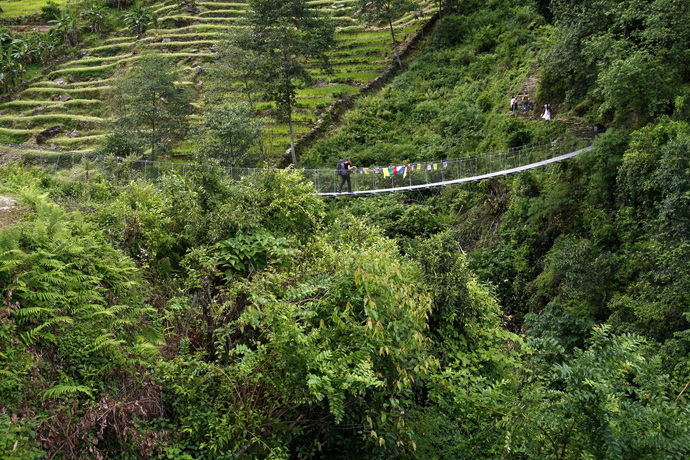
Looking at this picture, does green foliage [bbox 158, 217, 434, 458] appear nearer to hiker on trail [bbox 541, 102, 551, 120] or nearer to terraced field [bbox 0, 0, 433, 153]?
hiker on trail [bbox 541, 102, 551, 120]

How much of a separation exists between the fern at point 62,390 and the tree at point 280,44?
21237mm

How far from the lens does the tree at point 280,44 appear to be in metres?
24.7

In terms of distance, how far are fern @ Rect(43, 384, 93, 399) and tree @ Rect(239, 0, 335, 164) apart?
2124cm

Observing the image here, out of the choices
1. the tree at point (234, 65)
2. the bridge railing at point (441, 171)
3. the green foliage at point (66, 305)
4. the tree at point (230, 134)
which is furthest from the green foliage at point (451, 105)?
the green foliage at point (66, 305)

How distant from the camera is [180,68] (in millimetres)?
38938

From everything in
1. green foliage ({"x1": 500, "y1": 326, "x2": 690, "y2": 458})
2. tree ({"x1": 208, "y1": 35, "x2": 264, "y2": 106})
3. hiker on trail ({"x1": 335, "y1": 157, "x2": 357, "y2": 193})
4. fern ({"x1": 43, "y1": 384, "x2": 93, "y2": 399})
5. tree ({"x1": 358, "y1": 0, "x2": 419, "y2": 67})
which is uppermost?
tree ({"x1": 358, "y1": 0, "x2": 419, "y2": 67})

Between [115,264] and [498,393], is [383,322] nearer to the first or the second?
[498,393]

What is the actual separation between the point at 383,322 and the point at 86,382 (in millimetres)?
2961

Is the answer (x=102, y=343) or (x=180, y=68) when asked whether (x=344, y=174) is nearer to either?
(x=102, y=343)

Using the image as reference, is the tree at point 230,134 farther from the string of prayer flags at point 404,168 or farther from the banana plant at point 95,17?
the banana plant at point 95,17

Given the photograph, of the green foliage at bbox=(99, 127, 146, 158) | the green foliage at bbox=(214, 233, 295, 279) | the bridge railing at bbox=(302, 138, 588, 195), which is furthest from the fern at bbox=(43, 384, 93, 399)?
the green foliage at bbox=(99, 127, 146, 158)

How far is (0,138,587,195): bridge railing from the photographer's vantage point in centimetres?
1310

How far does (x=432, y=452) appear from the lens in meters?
5.95

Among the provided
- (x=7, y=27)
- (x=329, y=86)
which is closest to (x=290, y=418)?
(x=329, y=86)
